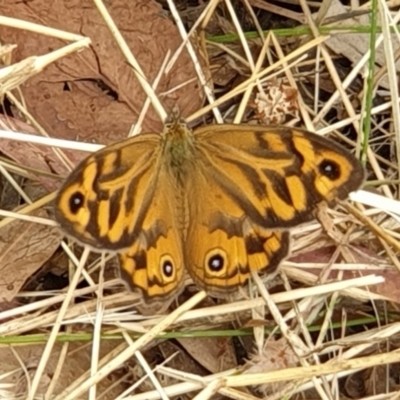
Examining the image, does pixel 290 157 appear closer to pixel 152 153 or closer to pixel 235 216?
pixel 235 216

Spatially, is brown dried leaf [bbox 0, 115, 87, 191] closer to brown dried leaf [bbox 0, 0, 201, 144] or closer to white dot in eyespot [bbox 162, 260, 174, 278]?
brown dried leaf [bbox 0, 0, 201, 144]

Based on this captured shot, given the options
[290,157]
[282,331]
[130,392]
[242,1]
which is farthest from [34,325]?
[242,1]

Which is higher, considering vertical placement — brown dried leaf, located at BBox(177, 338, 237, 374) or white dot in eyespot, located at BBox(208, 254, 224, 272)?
white dot in eyespot, located at BBox(208, 254, 224, 272)

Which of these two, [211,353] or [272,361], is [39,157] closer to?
[211,353]

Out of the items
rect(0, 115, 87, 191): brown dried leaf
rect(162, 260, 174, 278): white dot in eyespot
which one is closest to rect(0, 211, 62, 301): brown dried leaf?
rect(0, 115, 87, 191): brown dried leaf

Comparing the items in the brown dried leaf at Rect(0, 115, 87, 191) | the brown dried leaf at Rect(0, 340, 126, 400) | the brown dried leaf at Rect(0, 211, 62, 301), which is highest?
the brown dried leaf at Rect(0, 115, 87, 191)

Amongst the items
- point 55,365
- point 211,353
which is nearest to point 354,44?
point 211,353
